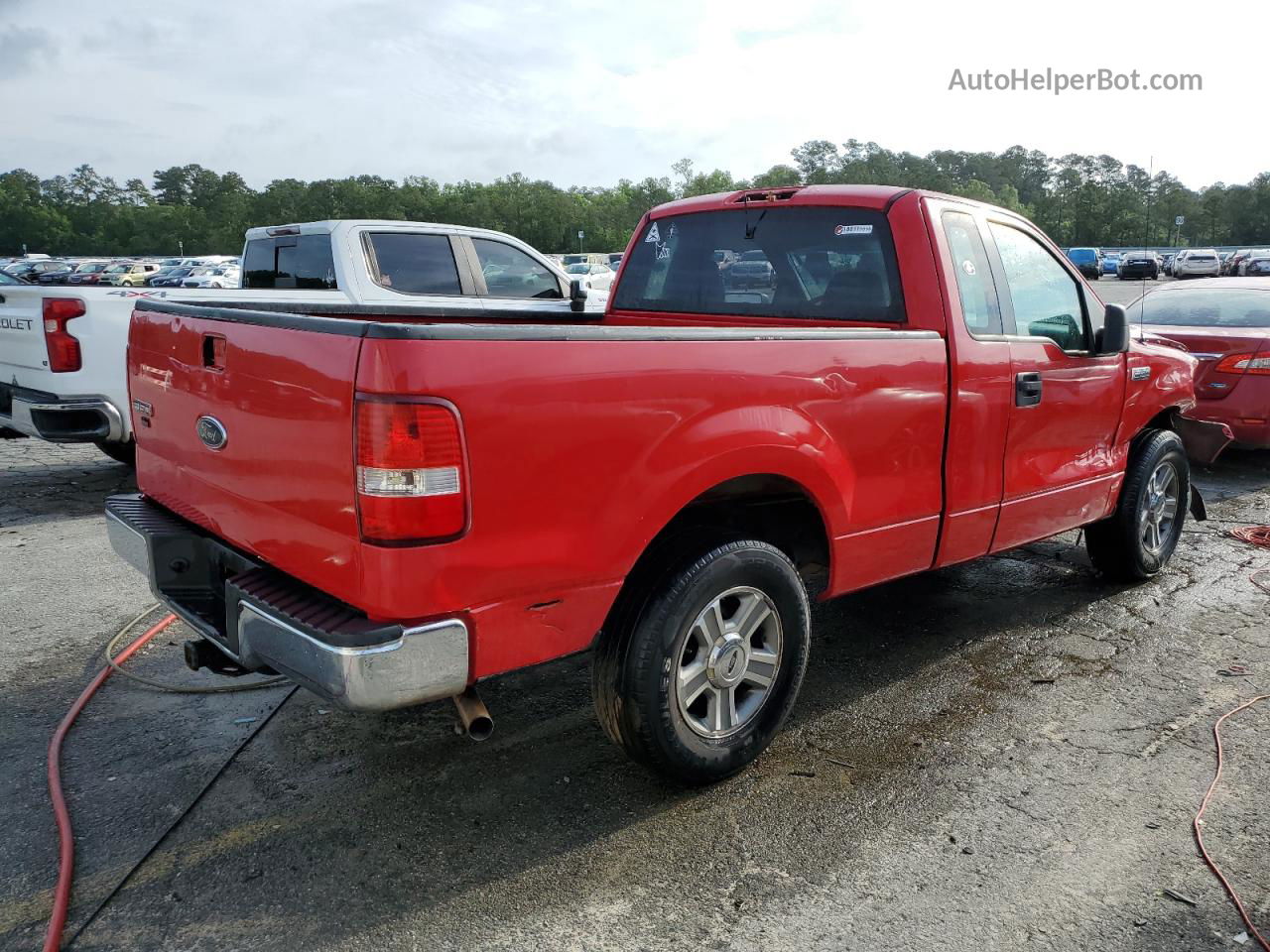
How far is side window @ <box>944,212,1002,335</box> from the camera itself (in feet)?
12.7

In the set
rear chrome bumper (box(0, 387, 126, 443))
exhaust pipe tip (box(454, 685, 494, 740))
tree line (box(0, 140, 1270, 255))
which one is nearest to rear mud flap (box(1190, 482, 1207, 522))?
exhaust pipe tip (box(454, 685, 494, 740))

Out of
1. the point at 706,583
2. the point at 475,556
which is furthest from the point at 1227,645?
the point at 475,556

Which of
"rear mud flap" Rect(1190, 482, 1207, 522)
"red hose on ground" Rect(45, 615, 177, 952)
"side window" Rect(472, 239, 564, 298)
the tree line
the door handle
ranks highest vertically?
the tree line

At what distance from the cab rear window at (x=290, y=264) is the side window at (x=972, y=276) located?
15.8 feet

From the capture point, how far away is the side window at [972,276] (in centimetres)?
386

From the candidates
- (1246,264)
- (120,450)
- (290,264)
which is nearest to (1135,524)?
(290,264)

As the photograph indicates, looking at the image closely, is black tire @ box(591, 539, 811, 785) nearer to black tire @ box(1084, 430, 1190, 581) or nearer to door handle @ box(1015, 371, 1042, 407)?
door handle @ box(1015, 371, 1042, 407)

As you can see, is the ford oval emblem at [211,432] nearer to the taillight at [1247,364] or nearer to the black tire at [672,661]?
the black tire at [672,661]

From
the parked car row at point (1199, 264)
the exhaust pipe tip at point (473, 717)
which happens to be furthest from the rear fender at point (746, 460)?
the parked car row at point (1199, 264)

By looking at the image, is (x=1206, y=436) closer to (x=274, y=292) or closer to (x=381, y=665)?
(x=381, y=665)

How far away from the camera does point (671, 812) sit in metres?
3.06

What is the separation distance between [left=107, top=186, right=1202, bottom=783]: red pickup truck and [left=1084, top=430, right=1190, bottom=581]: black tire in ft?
1.49

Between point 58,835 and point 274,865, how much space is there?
67cm

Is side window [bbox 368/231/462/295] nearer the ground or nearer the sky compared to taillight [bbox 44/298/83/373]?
nearer the sky
